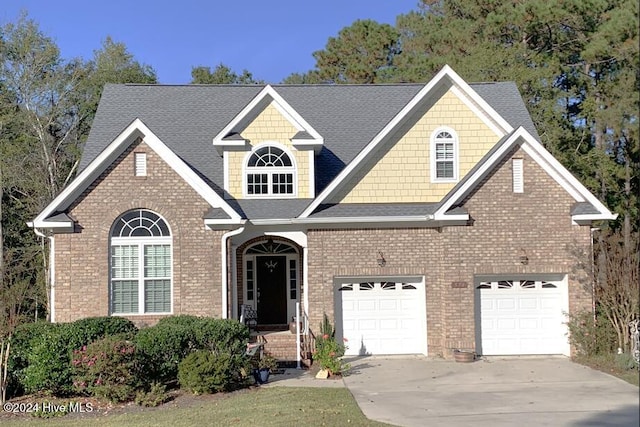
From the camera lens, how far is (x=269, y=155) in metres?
18.1

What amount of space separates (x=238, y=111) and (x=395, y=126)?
5.45 metres

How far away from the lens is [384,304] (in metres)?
17.1

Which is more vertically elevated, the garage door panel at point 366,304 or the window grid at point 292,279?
the window grid at point 292,279

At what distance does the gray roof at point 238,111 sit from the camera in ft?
61.2

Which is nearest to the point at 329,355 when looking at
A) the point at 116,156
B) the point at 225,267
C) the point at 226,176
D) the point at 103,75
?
the point at 225,267

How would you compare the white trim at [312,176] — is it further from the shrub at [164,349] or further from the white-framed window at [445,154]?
the shrub at [164,349]

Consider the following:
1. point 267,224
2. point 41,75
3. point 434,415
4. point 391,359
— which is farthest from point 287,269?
point 41,75

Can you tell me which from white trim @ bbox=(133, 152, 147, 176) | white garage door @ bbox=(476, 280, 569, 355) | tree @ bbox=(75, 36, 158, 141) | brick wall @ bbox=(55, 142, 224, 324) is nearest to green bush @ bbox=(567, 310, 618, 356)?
white garage door @ bbox=(476, 280, 569, 355)

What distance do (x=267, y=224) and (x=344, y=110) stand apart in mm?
5806

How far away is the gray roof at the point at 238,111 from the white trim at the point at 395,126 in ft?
3.10

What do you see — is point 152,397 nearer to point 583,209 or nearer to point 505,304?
point 505,304

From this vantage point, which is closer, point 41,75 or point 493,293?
point 493,293

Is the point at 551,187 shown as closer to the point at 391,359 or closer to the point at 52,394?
the point at 391,359

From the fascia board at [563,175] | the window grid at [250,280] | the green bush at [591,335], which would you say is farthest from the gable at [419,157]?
the green bush at [591,335]
